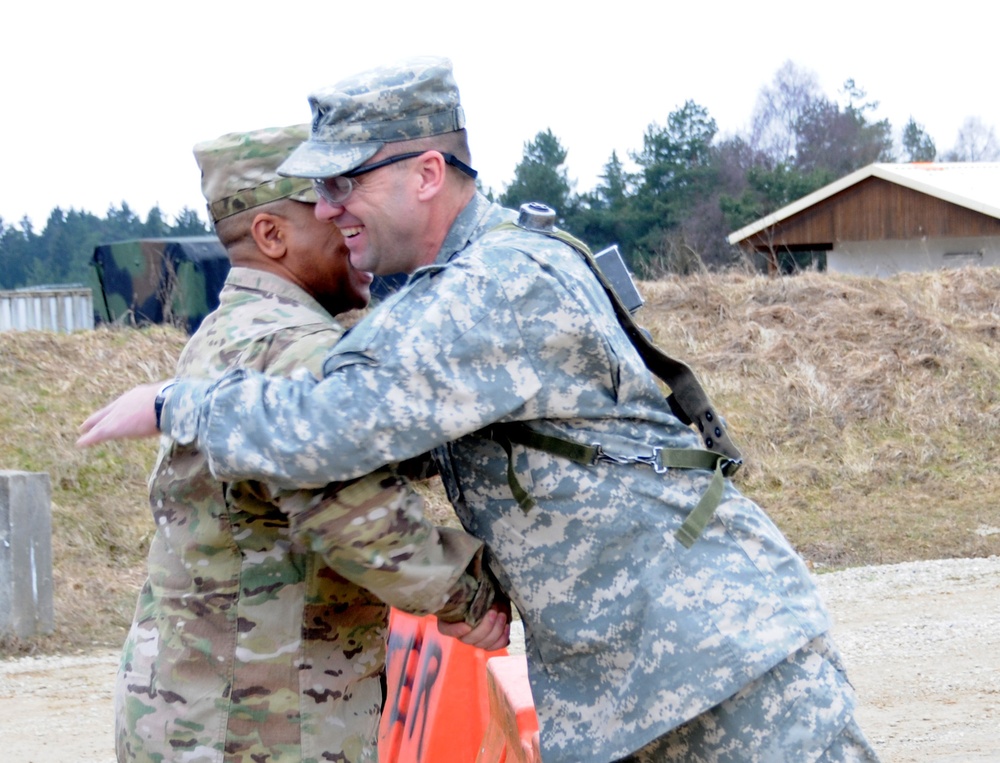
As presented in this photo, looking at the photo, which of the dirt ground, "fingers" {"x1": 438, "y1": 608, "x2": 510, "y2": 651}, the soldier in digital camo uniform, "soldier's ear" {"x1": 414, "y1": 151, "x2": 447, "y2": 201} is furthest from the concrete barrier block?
"soldier's ear" {"x1": 414, "y1": 151, "x2": 447, "y2": 201}

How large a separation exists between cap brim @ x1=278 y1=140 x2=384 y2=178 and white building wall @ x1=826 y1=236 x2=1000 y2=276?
100 feet

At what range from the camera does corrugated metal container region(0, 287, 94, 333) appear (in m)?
17.3

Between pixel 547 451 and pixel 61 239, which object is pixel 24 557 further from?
pixel 61 239

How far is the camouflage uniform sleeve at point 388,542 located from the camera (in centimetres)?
227

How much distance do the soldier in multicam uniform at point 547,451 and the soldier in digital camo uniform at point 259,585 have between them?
0.56ft

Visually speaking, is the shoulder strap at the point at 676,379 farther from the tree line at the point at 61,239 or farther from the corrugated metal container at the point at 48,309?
the tree line at the point at 61,239

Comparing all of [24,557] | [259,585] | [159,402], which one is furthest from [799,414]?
[159,402]

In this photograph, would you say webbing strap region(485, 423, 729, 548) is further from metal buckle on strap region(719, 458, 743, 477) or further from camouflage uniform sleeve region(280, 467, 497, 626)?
camouflage uniform sleeve region(280, 467, 497, 626)

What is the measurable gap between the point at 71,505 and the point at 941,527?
721 cm

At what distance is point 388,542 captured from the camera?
2.32 meters

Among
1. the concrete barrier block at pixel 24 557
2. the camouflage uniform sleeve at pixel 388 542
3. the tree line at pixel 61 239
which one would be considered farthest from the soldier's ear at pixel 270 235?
the tree line at pixel 61 239

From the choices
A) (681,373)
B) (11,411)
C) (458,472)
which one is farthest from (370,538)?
(11,411)

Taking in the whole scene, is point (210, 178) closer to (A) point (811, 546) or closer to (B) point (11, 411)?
(A) point (811, 546)

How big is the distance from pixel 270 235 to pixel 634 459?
0.96m
